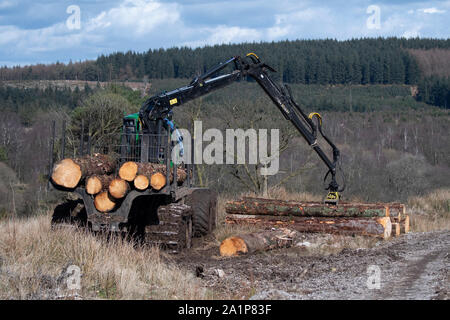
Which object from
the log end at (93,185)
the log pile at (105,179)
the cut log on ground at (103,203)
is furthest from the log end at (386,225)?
the log end at (93,185)

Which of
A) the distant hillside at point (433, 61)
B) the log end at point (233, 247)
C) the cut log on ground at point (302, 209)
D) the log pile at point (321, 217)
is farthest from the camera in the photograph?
the distant hillside at point (433, 61)

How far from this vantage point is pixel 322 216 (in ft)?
52.4

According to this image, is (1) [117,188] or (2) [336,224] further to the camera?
(2) [336,224]

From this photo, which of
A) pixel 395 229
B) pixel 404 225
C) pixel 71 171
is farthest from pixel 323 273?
pixel 404 225

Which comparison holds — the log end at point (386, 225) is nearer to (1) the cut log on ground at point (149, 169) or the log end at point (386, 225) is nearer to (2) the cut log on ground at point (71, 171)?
(1) the cut log on ground at point (149, 169)

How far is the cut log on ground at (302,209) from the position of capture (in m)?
15.7

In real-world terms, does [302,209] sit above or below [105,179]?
below

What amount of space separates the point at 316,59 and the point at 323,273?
297 feet

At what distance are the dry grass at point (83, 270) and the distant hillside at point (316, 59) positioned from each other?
62031 mm

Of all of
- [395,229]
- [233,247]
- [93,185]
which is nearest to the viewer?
[93,185]

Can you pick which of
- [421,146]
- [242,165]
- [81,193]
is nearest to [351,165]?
[242,165]

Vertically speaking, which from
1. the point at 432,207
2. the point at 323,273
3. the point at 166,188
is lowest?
the point at 432,207

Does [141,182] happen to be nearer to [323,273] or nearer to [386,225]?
[323,273]

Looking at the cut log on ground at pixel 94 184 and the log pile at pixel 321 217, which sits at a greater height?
the cut log on ground at pixel 94 184
